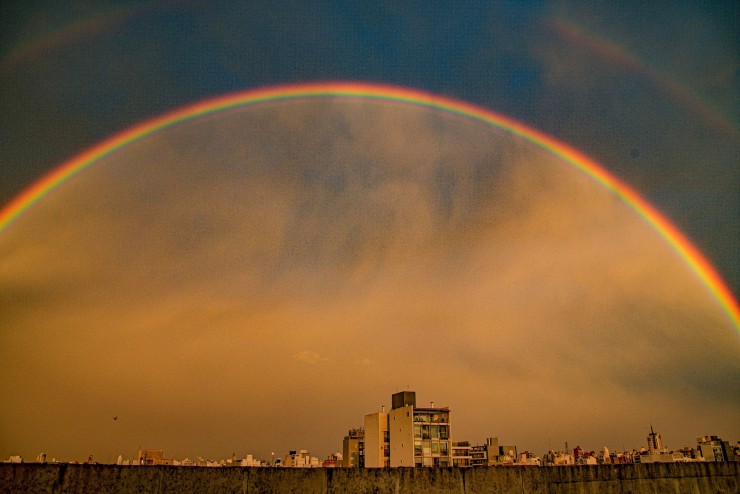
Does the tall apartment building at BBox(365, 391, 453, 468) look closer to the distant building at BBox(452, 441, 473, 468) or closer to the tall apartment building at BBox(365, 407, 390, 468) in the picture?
the tall apartment building at BBox(365, 407, 390, 468)

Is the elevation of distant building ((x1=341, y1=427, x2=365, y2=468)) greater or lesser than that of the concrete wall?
greater

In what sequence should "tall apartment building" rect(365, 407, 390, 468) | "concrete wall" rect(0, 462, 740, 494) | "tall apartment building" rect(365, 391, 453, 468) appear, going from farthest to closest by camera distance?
"tall apartment building" rect(365, 407, 390, 468)
"tall apartment building" rect(365, 391, 453, 468)
"concrete wall" rect(0, 462, 740, 494)

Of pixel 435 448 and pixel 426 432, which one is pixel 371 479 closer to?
pixel 426 432

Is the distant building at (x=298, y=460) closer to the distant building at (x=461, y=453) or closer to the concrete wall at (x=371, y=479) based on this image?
the distant building at (x=461, y=453)

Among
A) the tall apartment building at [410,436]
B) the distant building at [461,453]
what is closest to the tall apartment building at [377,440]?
the tall apartment building at [410,436]

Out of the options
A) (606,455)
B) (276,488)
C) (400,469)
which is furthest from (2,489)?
(606,455)

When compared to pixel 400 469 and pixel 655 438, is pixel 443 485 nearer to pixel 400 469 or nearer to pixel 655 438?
pixel 400 469

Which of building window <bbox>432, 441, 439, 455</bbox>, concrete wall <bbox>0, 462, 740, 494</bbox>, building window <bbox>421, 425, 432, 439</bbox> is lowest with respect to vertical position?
concrete wall <bbox>0, 462, 740, 494</bbox>

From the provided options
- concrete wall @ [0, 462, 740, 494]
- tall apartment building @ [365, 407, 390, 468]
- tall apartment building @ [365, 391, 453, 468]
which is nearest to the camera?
concrete wall @ [0, 462, 740, 494]

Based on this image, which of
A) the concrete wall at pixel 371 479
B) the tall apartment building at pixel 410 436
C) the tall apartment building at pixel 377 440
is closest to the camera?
the concrete wall at pixel 371 479

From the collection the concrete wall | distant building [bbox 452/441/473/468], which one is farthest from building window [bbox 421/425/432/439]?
the concrete wall
